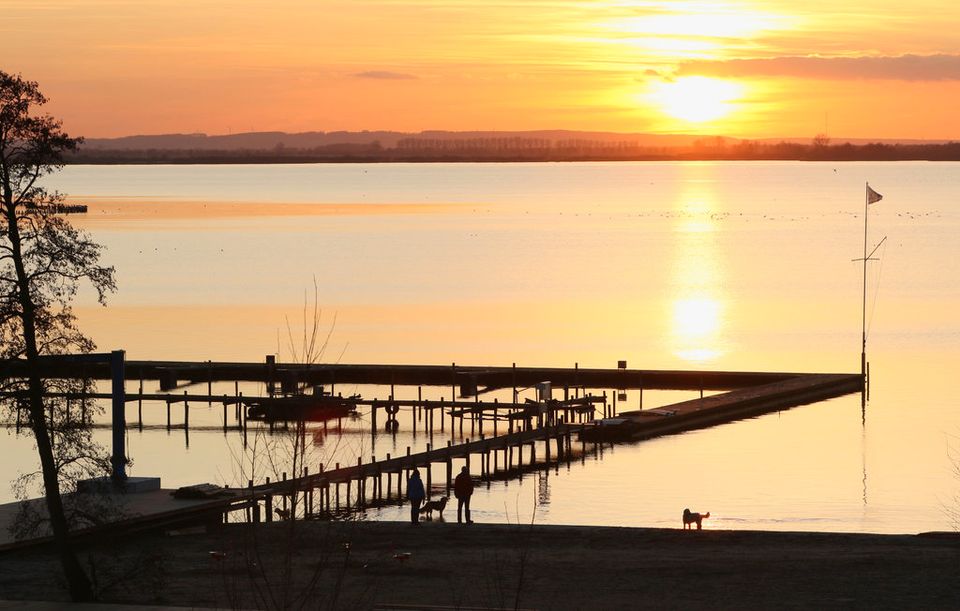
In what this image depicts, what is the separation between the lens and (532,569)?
32.1 meters

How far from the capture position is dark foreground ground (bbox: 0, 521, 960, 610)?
28.3m

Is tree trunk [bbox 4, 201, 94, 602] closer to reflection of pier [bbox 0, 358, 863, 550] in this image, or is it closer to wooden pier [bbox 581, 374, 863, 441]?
reflection of pier [bbox 0, 358, 863, 550]

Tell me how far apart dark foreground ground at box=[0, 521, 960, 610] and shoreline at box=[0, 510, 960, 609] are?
43 mm

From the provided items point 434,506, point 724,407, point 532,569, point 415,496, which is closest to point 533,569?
point 532,569

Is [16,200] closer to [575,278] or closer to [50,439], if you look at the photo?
[50,439]

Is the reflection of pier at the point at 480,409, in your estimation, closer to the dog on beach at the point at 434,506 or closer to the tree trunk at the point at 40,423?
the dog on beach at the point at 434,506

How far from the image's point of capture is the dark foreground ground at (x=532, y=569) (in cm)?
2831

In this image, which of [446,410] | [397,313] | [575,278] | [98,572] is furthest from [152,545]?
[575,278]

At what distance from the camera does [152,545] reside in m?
35.7

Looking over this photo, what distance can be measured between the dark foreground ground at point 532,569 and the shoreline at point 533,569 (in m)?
0.04

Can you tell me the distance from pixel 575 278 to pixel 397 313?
3700 centimetres

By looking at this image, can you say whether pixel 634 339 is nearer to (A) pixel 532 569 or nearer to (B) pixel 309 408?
(B) pixel 309 408

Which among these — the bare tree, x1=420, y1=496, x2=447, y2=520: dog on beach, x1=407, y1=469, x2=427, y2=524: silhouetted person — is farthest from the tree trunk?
x1=420, y1=496, x2=447, y2=520: dog on beach

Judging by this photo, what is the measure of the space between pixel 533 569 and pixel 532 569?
2 centimetres
